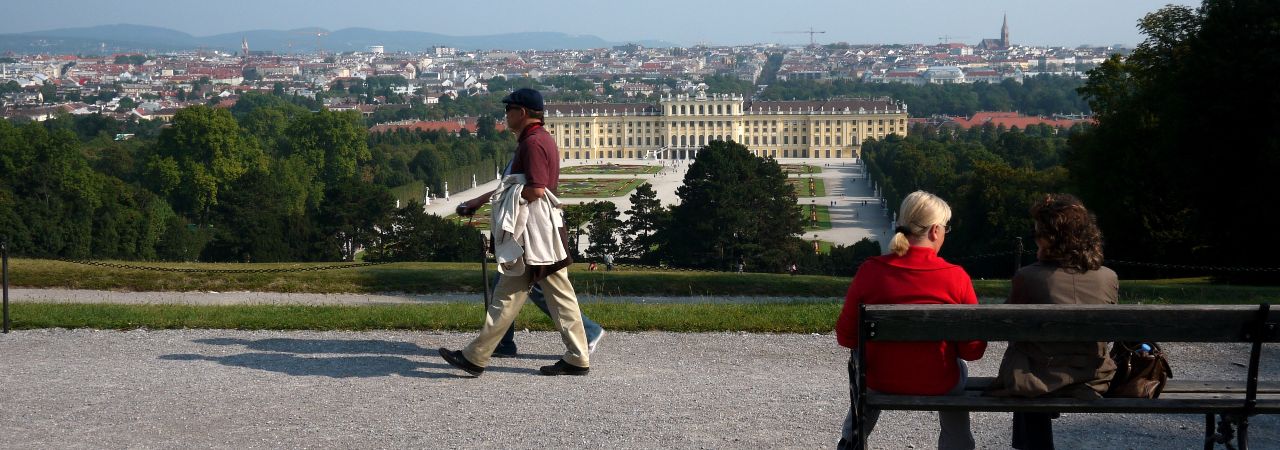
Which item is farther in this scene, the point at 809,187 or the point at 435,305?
the point at 809,187

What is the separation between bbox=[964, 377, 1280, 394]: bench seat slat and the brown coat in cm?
18

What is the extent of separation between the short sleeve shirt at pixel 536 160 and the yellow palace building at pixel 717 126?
90.4 m

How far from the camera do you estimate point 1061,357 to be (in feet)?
13.3

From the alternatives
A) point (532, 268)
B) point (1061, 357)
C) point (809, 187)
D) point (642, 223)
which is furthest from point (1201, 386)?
point (809, 187)

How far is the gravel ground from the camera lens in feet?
16.3

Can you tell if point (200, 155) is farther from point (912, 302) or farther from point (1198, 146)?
point (912, 302)

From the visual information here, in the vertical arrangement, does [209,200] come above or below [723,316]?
below

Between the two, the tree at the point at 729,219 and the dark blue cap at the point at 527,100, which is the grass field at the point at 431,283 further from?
the tree at the point at 729,219

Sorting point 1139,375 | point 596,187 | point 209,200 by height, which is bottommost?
point 596,187

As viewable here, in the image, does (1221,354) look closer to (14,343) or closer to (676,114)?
(14,343)

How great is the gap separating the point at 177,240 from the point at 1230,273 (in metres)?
26.2

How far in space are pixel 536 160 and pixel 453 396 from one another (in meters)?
0.99

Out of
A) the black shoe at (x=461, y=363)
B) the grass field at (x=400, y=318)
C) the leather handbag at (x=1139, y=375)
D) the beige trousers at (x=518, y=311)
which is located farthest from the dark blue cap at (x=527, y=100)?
the leather handbag at (x=1139, y=375)

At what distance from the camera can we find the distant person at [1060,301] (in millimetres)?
4031
